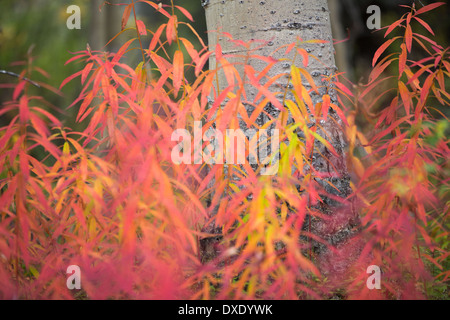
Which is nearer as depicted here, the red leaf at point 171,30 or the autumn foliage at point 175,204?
the autumn foliage at point 175,204

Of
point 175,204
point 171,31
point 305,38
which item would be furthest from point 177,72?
point 305,38

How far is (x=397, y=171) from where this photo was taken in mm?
842

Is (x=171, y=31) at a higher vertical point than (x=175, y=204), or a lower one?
higher

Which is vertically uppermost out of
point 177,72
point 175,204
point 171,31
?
point 171,31

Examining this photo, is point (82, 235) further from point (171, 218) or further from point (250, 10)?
point (250, 10)

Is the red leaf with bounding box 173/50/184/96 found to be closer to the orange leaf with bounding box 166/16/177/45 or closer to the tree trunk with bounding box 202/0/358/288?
the orange leaf with bounding box 166/16/177/45

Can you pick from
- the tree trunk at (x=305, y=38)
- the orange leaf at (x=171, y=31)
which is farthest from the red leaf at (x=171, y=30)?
the tree trunk at (x=305, y=38)

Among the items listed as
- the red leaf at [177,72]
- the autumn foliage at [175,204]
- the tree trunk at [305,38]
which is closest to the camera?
the autumn foliage at [175,204]

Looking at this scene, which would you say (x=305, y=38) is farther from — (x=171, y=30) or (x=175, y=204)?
(x=175, y=204)

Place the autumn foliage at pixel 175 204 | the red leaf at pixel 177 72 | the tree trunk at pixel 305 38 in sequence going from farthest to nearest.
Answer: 1. the tree trunk at pixel 305 38
2. the red leaf at pixel 177 72
3. the autumn foliage at pixel 175 204

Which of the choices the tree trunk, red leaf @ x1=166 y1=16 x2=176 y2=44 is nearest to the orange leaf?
red leaf @ x1=166 y1=16 x2=176 y2=44

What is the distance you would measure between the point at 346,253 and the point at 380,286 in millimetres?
235

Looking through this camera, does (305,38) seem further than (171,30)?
Yes

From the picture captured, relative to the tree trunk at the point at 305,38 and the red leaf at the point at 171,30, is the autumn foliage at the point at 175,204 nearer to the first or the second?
the red leaf at the point at 171,30
